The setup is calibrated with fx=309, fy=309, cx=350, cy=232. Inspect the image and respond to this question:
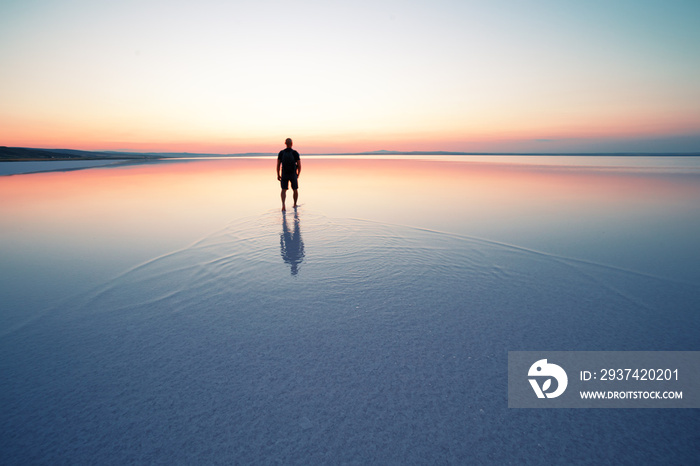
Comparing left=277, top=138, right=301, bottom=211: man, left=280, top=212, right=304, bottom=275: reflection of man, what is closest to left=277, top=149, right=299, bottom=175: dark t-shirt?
left=277, top=138, right=301, bottom=211: man

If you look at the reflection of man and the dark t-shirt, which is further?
the dark t-shirt

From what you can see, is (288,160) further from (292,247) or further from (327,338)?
(327,338)

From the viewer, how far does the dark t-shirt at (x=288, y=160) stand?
33.8 feet

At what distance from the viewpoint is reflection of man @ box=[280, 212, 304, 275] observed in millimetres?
5550

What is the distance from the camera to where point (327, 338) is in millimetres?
3189

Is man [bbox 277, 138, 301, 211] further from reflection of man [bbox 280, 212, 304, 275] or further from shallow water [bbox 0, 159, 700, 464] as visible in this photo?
shallow water [bbox 0, 159, 700, 464]

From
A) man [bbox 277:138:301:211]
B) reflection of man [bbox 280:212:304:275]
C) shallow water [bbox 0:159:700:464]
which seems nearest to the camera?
shallow water [bbox 0:159:700:464]

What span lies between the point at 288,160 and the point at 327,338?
8164 mm

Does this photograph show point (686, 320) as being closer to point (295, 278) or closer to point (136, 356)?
point (295, 278)

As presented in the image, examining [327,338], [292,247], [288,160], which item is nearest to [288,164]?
[288,160]

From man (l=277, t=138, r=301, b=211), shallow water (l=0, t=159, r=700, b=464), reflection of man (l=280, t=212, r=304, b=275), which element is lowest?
shallow water (l=0, t=159, r=700, b=464)

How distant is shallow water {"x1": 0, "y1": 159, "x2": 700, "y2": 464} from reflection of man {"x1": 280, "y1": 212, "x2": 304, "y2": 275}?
0.07 meters

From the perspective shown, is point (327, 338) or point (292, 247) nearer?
point (327, 338)

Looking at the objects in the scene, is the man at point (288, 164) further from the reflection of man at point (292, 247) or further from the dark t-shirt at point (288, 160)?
the reflection of man at point (292, 247)
